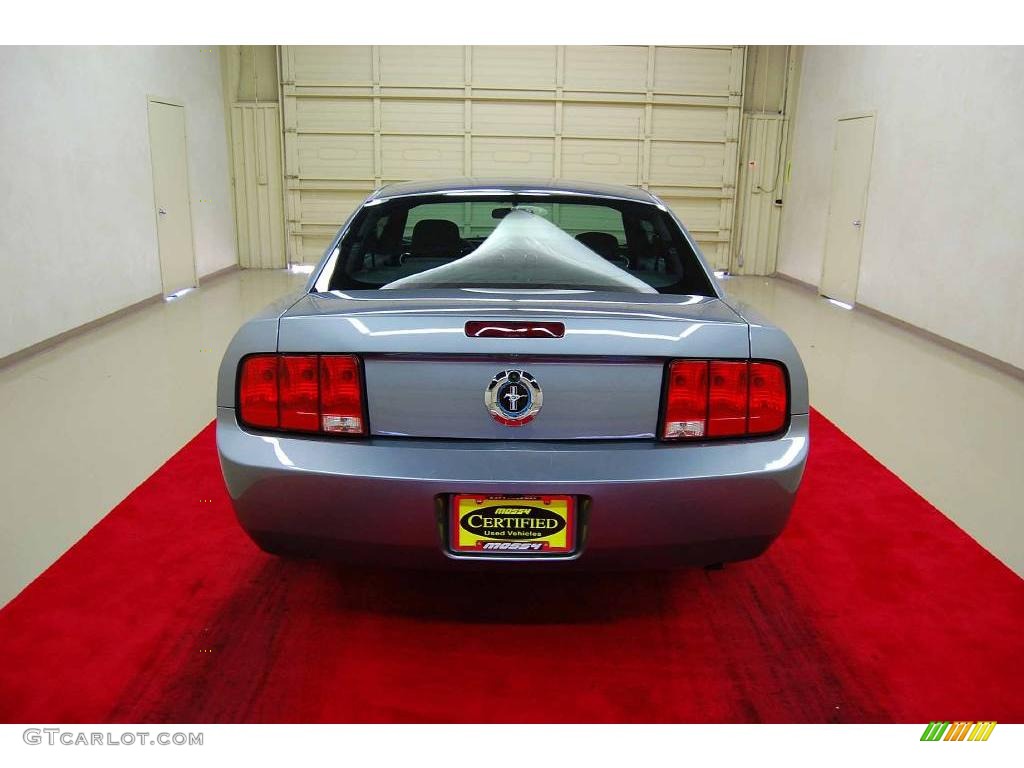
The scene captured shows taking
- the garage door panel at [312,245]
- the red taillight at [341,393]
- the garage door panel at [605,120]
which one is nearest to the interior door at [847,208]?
the garage door panel at [605,120]

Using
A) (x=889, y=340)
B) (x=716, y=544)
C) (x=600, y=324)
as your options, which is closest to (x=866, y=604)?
(x=716, y=544)

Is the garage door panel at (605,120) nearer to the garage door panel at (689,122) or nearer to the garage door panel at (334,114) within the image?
the garage door panel at (689,122)

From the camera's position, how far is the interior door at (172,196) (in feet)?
27.6

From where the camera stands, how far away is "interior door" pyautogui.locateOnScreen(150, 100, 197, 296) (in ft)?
27.6

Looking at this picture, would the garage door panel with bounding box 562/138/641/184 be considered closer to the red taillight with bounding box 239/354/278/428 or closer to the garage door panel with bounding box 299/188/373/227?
the garage door panel with bounding box 299/188/373/227

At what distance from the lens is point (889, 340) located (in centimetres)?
705

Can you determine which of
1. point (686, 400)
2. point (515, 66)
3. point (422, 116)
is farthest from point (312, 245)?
point (686, 400)

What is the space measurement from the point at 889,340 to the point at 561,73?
6.21m

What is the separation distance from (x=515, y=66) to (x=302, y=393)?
10.2 metres

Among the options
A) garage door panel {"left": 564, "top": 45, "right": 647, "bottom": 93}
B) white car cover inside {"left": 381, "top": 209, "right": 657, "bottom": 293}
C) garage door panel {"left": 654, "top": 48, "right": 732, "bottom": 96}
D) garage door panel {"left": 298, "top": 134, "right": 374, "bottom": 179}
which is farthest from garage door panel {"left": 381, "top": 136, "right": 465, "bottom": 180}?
white car cover inside {"left": 381, "top": 209, "right": 657, "bottom": 293}

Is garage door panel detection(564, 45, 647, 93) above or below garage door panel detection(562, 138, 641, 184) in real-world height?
above

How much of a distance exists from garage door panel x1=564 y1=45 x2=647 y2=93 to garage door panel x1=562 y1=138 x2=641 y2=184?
747mm

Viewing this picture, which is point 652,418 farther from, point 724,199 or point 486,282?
point 724,199

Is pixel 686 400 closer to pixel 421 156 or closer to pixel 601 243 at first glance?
pixel 601 243
